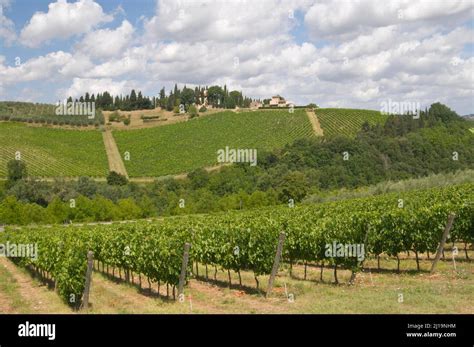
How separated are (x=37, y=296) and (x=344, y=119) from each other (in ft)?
350

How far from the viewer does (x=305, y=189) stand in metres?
68.9

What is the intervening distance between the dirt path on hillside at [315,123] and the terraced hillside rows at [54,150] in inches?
1787

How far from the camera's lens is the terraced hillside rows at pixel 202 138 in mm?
94812

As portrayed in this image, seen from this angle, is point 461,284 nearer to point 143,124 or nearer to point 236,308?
point 236,308

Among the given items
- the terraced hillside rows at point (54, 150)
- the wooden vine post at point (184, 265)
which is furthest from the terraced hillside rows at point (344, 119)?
the wooden vine post at point (184, 265)

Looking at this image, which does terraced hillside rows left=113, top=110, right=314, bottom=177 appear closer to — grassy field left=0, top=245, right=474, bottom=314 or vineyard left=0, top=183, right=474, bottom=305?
grassy field left=0, top=245, right=474, bottom=314

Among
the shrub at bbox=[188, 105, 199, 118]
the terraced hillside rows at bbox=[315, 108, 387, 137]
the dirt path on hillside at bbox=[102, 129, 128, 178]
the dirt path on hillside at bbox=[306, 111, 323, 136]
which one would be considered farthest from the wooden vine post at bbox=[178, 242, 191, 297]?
the shrub at bbox=[188, 105, 199, 118]

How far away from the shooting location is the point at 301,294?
15523 millimetres

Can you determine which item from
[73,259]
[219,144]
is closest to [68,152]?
[219,144]

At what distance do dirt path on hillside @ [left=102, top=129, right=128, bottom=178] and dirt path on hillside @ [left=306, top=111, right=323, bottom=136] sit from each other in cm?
4174

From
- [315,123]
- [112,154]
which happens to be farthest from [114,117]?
[315,123]

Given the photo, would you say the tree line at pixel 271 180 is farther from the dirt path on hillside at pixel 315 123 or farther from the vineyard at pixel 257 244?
the vineyard at pixel 257 244
